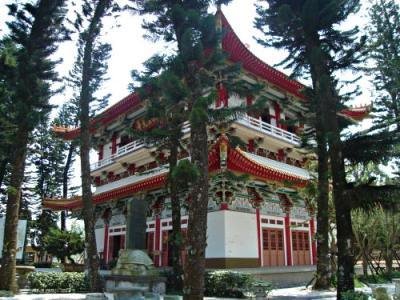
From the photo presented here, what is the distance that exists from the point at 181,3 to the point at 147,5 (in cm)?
141

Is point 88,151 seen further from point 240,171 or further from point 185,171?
point 185,171

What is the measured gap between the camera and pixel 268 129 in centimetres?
1819

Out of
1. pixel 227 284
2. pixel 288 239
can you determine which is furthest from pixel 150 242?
pixel 227 284

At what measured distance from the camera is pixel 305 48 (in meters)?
12.1

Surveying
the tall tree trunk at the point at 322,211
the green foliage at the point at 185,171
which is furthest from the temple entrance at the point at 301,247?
the green foliage at the point at 185,171

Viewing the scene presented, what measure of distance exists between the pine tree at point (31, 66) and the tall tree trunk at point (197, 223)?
Result: 6.60 m

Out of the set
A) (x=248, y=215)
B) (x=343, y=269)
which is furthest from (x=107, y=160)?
(x=343, y=269)

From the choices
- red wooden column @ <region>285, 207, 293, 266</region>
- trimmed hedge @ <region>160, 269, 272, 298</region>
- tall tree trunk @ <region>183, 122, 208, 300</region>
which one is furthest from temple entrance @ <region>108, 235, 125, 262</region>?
tall tree trunk @ <region>183, 122, 208, 300</region>

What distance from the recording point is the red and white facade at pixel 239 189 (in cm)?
1483

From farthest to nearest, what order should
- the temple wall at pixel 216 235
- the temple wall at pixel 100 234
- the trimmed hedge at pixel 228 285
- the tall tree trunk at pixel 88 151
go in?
the temple wall at pixel 100 234, the temple wall at pixel 216 235, the tall tree trunk at pixel 88 151, the trimmed hedge at pixel 228 285

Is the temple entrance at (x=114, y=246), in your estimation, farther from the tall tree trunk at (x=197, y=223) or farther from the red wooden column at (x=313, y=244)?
the tall tree trunk at (x=197, y=223)

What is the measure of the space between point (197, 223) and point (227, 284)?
16.9 ft

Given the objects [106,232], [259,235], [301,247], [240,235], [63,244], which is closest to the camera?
[240,235]

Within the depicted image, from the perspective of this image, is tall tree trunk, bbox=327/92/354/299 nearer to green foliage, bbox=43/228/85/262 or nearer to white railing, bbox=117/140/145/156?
Result: white railing, bbox=117/140/145/156
